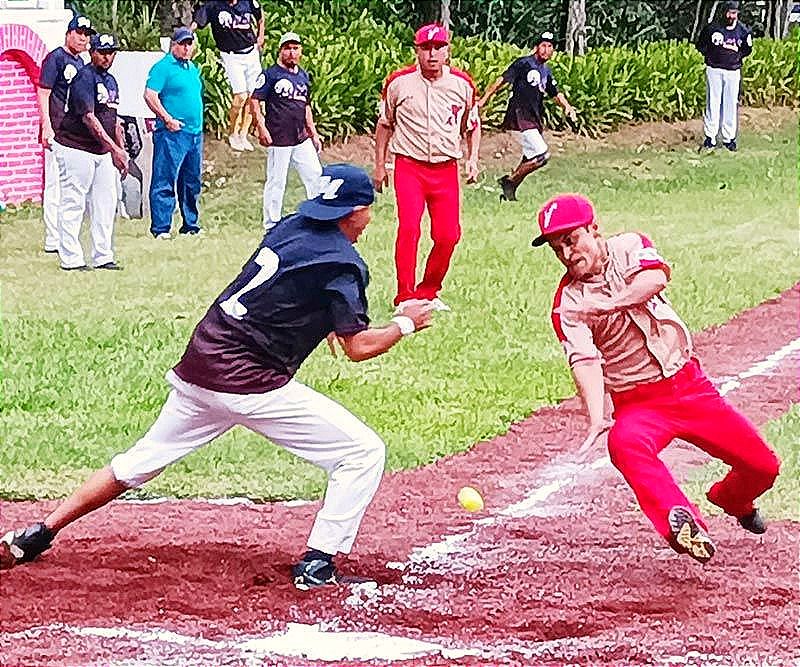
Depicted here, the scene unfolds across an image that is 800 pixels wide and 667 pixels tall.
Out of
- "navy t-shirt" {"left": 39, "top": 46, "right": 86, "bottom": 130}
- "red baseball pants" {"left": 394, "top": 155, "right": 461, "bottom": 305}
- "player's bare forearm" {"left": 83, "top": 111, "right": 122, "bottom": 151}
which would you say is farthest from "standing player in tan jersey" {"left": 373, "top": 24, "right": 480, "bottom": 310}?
"navy t-shirt" {"left": 39, "top": 46, "right": 86, "bottom": 130}

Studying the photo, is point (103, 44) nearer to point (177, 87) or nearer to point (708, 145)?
point (177, 87)

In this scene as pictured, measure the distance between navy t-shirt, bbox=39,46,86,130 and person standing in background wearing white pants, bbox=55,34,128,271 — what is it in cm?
7

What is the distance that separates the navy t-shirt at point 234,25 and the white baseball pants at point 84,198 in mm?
5984

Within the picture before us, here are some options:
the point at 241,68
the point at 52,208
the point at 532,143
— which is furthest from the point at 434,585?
the point at 241,68

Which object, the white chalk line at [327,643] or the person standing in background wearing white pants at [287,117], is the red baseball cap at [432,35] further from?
the white chalk line at [327,643]

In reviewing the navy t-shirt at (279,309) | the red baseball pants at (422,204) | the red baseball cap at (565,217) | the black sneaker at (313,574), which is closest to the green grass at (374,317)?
the red baseball pants at (422,204)

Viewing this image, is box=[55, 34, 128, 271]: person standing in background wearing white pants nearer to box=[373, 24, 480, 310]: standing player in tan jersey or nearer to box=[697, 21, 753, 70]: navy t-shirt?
box=[373, 24, 480, 310]: standing player in tan jersey

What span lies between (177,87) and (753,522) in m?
10.8

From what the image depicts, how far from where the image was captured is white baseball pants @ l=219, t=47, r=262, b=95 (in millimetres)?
21422

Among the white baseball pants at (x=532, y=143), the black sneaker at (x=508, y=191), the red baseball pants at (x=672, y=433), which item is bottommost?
the black sneaker at (x=508, y=191)

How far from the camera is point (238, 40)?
2131cm

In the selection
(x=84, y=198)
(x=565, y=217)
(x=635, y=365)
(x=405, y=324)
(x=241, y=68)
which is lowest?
→ (x=241, y=68)

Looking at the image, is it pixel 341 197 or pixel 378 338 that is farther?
pixel 341 197

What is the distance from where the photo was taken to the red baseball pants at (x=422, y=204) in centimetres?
1317
